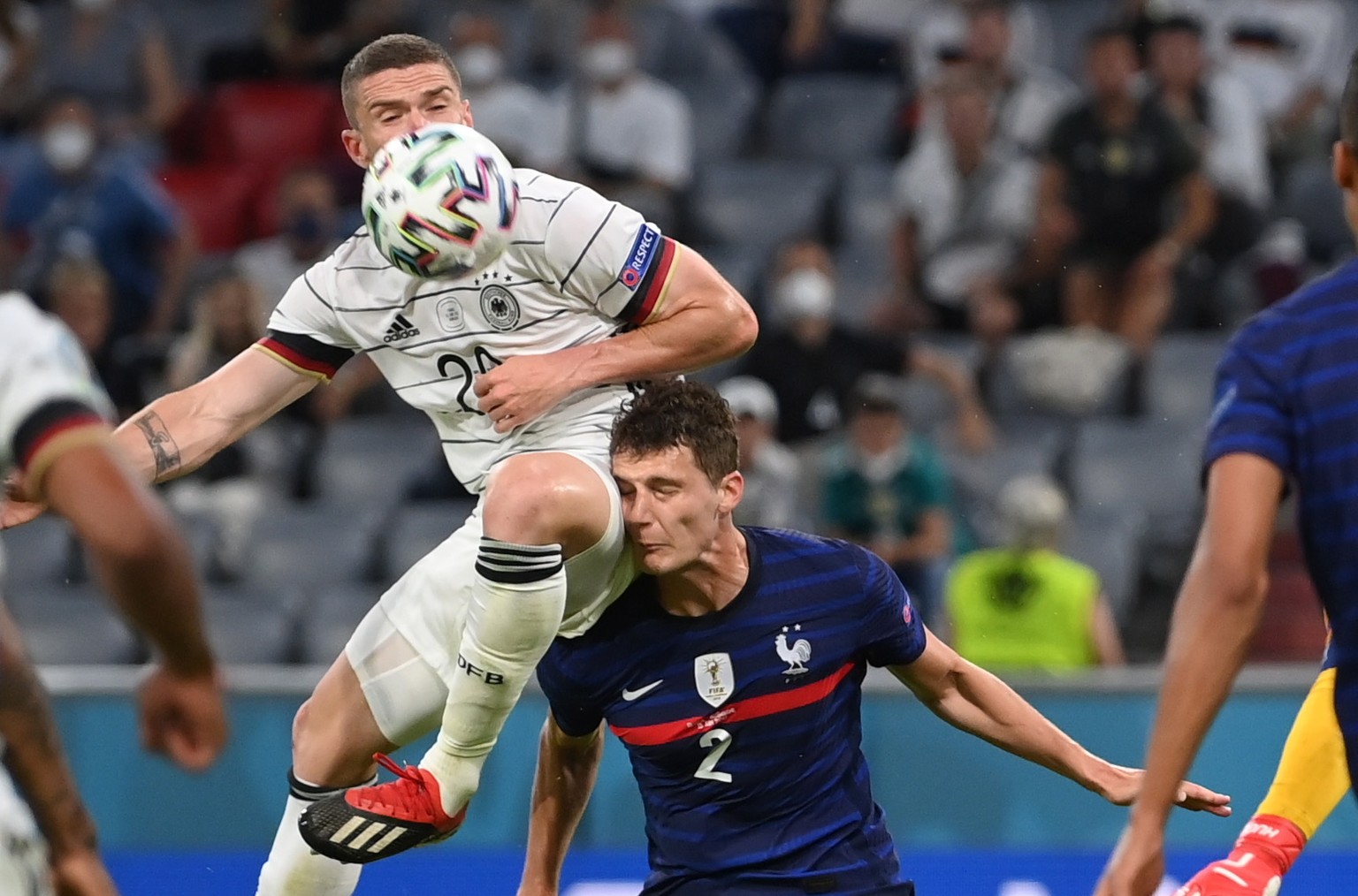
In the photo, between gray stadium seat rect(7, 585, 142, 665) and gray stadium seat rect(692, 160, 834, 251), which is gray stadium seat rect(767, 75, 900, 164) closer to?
gray stadium seat rect(692, 160, 834, 251)

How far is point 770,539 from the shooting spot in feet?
15.1

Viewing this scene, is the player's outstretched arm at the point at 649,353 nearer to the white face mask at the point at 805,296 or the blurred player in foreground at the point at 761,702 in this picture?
the blurred player in foreground at the point at 761,702

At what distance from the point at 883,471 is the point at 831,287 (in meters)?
1.45

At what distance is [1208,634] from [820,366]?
6.63 metres

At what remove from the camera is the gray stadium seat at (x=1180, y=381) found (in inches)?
380

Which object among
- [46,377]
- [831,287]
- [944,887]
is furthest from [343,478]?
[46,377]

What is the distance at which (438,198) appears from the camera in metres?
4.13

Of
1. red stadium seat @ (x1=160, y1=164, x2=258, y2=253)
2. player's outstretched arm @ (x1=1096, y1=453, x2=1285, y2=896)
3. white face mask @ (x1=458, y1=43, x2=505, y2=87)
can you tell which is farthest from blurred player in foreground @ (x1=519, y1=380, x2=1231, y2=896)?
red stadium seat @ (x1=160, y1=164, x2=258, y2=253)

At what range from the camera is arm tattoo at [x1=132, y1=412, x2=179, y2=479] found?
4762mm

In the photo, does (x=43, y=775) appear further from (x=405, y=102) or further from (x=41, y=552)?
(x=41, y=552)

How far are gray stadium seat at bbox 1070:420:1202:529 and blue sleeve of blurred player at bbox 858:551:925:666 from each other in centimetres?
499

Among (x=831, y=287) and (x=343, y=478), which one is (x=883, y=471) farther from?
(x=343, y=478)

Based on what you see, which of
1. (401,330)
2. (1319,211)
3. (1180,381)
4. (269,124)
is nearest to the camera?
(401,330)

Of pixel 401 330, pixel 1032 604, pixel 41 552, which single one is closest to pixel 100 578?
pixel 401 330
